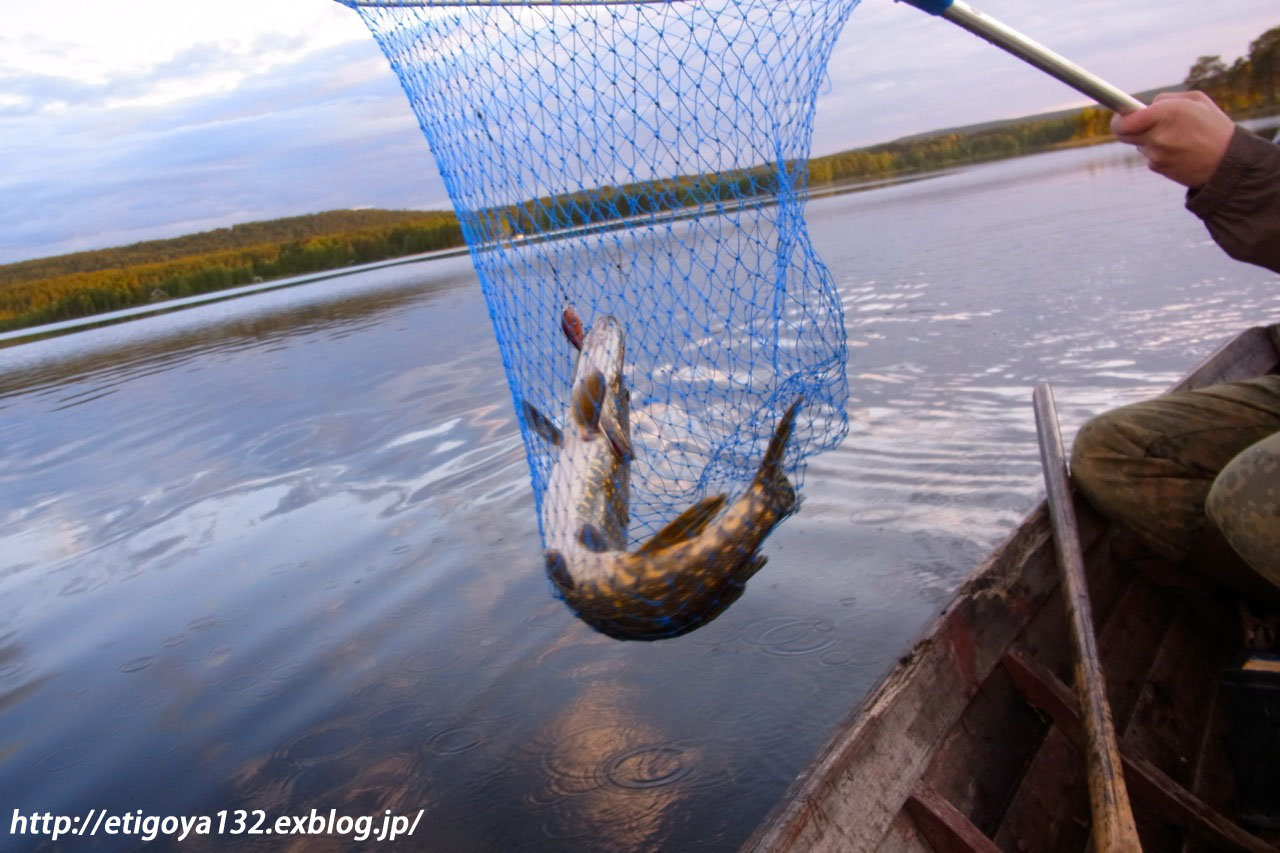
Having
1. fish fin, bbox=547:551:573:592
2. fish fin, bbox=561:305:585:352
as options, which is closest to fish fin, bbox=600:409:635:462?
fish fin, bbox=561:305:585:352

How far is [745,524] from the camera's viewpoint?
3.19 m

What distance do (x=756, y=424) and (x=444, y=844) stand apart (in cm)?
222

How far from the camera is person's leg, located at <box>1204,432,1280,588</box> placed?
8.57 feet

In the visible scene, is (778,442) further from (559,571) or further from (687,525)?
(559,571)

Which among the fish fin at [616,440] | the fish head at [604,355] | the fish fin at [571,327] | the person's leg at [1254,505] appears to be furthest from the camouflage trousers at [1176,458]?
the fish fin at [571,327]

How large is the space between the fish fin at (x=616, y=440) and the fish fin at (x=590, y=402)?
0.14 feet

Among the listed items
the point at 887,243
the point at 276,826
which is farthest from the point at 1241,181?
the point at 887,243

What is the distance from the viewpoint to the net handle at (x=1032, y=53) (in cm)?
258

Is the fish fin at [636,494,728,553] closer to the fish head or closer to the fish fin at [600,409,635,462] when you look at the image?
the fish fin at [600,409,635,462]

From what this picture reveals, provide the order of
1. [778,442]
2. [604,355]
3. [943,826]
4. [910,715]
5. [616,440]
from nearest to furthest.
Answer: [943,826], [910,715], [778,442], [616,440], [604,355]

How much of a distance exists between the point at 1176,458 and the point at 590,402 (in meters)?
2.18

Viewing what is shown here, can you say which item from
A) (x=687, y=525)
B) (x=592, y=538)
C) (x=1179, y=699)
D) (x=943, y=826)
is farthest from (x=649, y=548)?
(x=1179, y=699)

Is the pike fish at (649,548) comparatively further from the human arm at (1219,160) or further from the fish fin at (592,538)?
the human arm at (1219,160)

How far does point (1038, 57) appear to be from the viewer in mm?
2600
